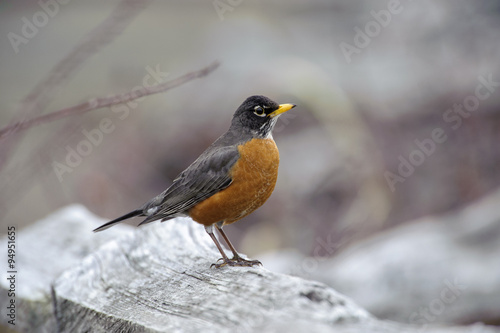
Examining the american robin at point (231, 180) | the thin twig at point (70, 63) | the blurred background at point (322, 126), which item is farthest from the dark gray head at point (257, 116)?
the thin twig at point (70, 63)

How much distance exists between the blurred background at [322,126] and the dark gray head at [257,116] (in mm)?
1827

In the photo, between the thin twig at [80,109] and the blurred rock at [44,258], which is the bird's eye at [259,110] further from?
the thin twig at [80,109]

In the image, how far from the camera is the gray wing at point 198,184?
12.6 feet

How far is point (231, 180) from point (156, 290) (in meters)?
1.11

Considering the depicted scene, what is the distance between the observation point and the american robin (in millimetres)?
3760

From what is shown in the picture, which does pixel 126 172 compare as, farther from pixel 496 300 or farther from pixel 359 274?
pixel 496 300

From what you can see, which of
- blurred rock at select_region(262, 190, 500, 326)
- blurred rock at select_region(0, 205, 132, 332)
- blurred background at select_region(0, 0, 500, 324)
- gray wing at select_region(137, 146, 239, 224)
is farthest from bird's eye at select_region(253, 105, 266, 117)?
blurred background at select_region(0, 0, 500, 324)

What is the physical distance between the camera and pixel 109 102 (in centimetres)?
187

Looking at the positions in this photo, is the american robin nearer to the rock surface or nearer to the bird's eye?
the bird's eye

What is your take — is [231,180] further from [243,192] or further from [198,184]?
[198,184]

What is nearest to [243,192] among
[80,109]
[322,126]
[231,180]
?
[231,180]

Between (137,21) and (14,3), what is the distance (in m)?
3.15

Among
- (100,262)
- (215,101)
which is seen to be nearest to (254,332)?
(100,262)

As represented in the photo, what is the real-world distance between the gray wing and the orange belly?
0.16 ft
